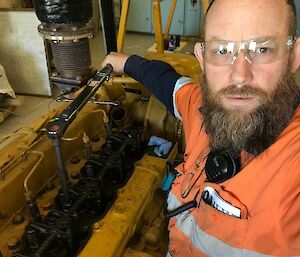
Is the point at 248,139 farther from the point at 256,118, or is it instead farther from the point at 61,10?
the point at 61,10

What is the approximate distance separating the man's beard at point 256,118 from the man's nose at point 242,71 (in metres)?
0.02

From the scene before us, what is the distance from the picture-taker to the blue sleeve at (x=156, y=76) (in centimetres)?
122

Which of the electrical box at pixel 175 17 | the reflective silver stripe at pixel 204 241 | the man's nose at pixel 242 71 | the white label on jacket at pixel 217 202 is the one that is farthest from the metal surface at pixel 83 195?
the electrical box at pixel 175 17

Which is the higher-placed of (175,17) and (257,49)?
(257,49)

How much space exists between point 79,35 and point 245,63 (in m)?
0.49

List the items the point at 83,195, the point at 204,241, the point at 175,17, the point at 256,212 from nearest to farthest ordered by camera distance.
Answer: the point at 256,212, the point at 204,241, the point at 83,195, the point at 175,17

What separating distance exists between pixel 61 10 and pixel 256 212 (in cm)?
73

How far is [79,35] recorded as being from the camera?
97 cm

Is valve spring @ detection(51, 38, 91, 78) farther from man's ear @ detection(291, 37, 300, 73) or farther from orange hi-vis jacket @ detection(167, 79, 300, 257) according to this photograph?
man's ear @ detection(291, 37, 300, 73)

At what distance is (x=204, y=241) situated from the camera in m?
0.85

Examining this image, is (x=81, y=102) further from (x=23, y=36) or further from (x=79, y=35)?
(x=23, y=36)

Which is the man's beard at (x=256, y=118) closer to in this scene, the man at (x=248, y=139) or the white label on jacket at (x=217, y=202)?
the man at (x=248, y=139)

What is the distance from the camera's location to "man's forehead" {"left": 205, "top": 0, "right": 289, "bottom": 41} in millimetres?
782

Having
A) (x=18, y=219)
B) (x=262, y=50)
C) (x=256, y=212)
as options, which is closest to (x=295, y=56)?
(x=262, y=50)
